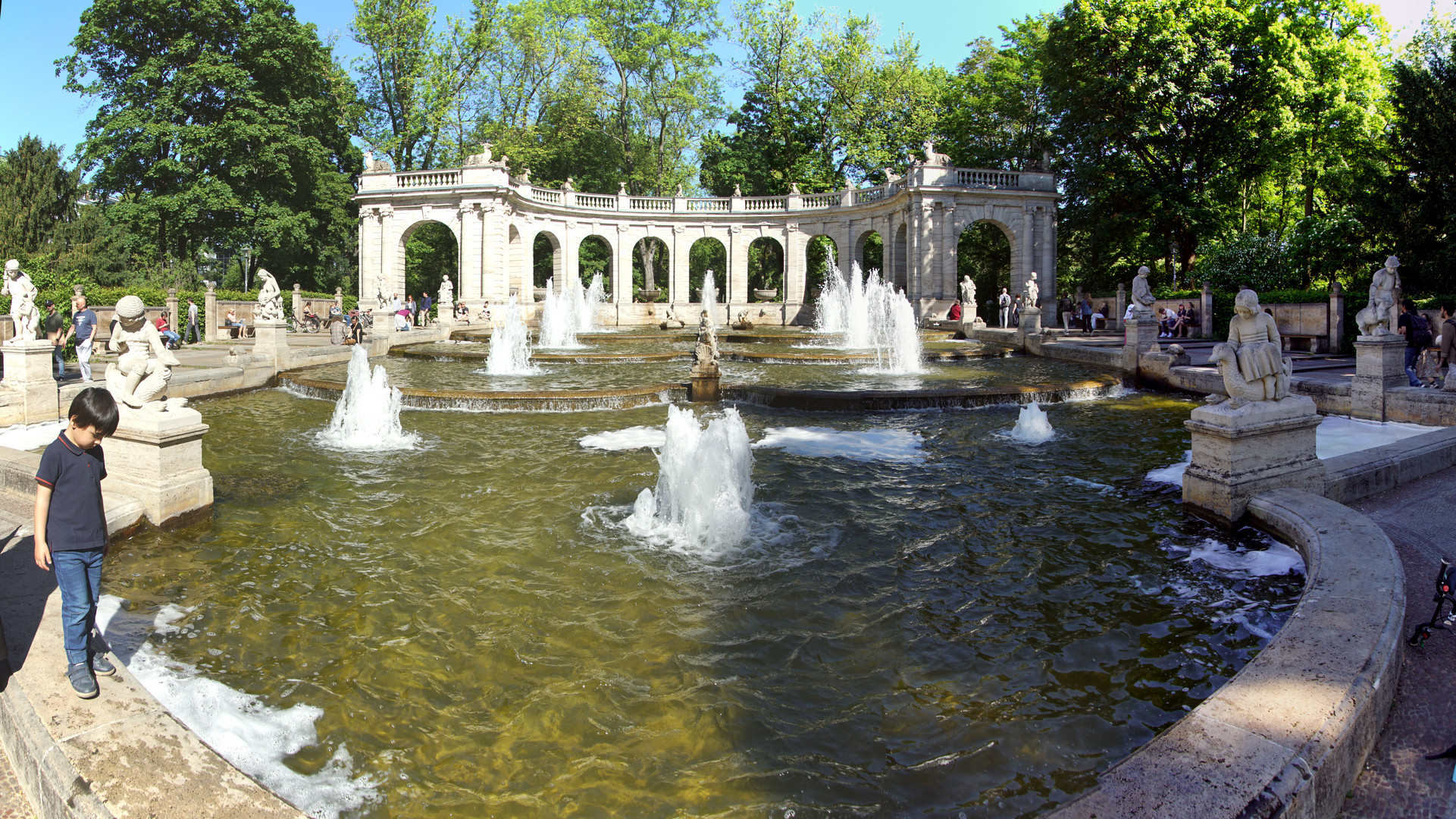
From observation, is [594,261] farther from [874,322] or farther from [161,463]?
[161,463]

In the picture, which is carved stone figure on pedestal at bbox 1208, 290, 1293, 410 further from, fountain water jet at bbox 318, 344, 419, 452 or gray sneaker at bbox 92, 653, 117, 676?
fountain water jet at bbox 318, 344, 419, 452

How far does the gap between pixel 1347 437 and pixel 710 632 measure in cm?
942

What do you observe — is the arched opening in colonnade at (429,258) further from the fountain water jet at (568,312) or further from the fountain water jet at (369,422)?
the fountain water jet at (369,422)

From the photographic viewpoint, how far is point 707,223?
42.8 m

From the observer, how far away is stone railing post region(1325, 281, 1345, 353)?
20547mm

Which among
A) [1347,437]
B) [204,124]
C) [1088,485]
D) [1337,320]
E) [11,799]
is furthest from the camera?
[204,124]

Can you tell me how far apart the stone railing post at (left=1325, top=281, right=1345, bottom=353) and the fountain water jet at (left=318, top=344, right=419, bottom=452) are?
71.1 feet

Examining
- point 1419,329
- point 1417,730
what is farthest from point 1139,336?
point 1417,730

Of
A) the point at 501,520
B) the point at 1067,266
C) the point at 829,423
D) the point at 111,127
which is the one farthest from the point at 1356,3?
the point at 111,127

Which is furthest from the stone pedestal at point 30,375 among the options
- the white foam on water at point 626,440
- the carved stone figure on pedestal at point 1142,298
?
the carved stone figure on pedestal at point 1142,298

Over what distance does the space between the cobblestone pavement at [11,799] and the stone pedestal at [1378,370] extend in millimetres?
14278

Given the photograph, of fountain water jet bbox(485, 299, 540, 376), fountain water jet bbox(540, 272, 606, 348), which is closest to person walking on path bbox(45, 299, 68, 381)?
fountain water jet bbox(485, 299, 540, 376)

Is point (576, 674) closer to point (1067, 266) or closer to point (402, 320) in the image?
point (402, 320)

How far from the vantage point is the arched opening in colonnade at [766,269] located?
147 feet
